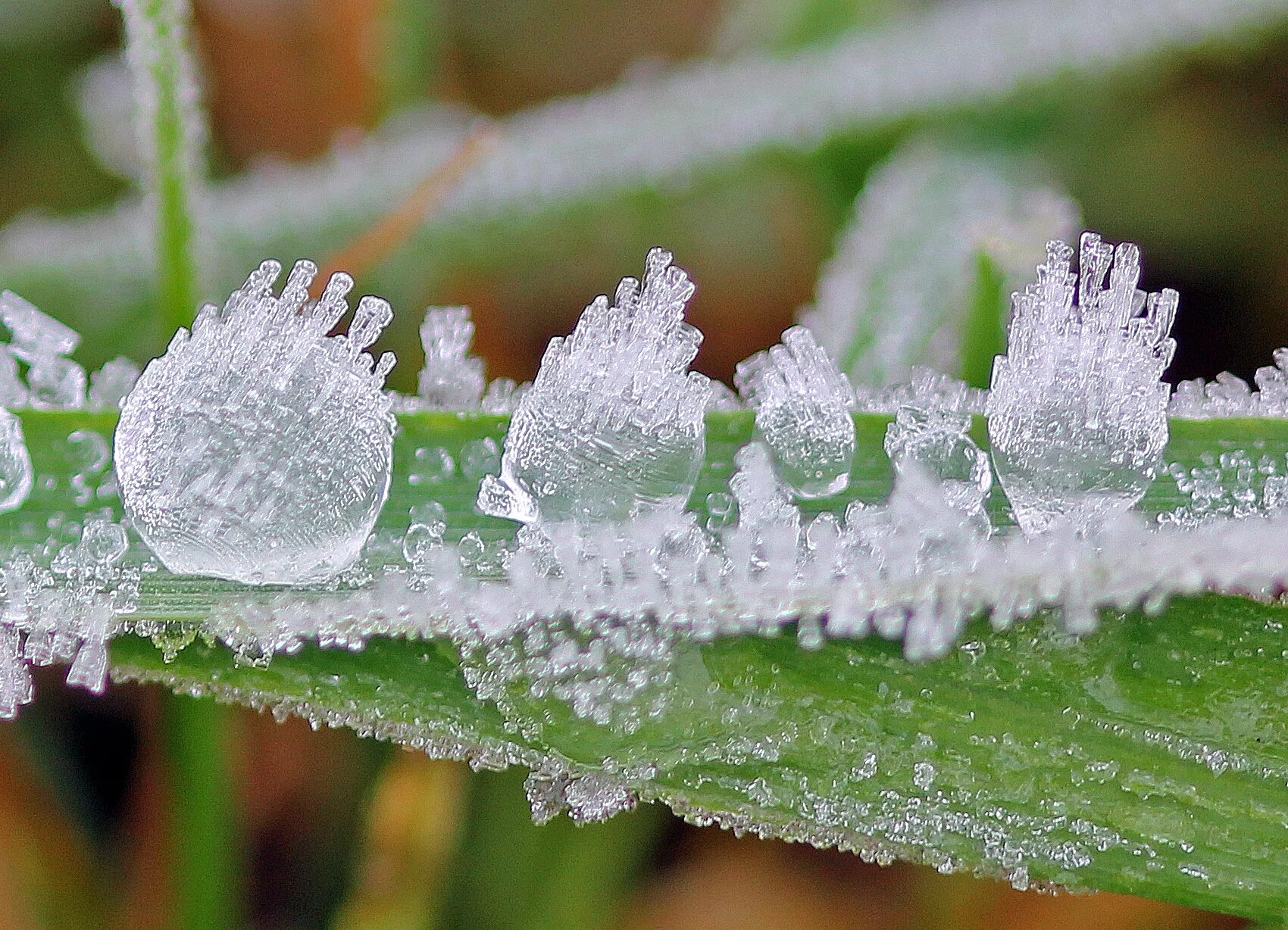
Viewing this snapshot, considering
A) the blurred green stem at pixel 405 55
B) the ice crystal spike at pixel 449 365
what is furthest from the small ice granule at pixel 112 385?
the blurred green stem at pixel 405 55

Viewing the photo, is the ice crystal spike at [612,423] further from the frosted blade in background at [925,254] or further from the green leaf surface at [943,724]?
the frosted blade in background at [925,254]

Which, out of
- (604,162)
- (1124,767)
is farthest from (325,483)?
(604,162)

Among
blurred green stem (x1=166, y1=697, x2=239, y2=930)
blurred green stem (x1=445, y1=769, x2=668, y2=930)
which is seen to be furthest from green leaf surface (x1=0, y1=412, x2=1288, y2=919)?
blurred green stem (x1=445, y1=769, x2=668, y2=930)

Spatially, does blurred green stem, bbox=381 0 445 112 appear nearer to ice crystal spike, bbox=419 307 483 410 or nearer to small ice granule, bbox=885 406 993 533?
ice crystal spike, bbox=419 307 483 410

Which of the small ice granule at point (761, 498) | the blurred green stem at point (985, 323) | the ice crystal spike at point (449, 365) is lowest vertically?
the small ice granule at point (761, 498)

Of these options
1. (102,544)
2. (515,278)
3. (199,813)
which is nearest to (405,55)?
(515,278)

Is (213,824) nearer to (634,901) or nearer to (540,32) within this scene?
(634,901)
